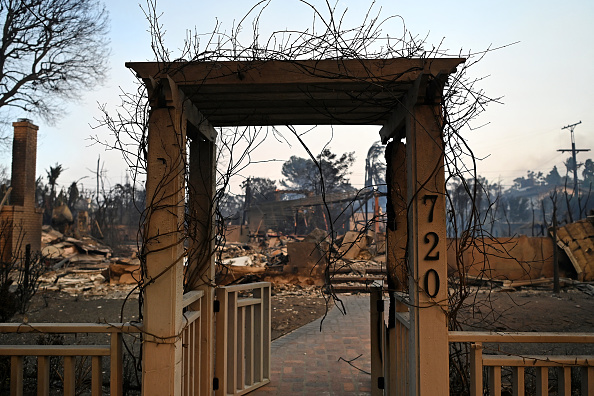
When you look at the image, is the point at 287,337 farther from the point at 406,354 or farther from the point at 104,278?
the point at 104,278

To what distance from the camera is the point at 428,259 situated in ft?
8.55

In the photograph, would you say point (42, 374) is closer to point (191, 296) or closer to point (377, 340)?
point (191, 296)

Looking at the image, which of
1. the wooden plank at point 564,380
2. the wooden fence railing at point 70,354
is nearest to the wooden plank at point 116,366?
the wooden fence railing at point 70,354

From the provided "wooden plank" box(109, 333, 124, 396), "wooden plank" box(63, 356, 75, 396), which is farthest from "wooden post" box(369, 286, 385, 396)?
"wooden plank" box(63, 356, 75, 396)

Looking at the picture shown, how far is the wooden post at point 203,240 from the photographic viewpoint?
139 inches

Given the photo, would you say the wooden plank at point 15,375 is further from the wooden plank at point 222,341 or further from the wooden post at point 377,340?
the wooden post at point 377,340

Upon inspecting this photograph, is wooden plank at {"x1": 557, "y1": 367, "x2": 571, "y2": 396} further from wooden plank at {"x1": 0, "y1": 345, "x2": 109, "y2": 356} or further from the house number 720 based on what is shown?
wooden plank at {"x1": 0, "y1": 345, "x2": 109, "y2": 356}

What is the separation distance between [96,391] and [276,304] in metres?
8.65

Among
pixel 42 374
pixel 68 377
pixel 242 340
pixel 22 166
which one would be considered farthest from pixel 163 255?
pixel 22 166

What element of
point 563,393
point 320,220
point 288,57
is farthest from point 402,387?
point 320,220

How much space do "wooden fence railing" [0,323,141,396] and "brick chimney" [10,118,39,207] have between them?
20687 millimetres

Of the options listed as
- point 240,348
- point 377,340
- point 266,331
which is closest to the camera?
point 377,340

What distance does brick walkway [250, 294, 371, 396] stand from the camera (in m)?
4.52

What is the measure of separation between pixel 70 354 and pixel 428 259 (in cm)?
224
